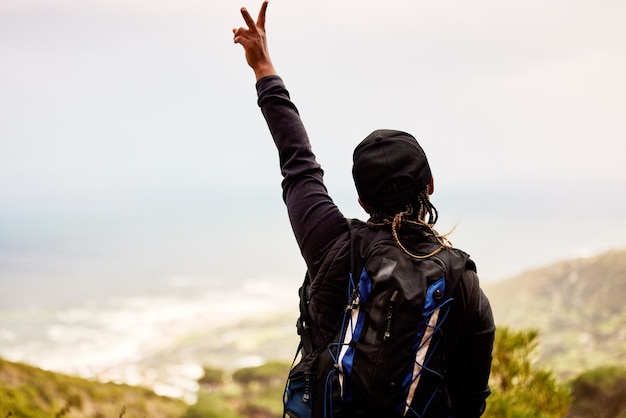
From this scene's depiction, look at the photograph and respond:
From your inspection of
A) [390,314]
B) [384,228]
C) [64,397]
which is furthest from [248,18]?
[64,397]

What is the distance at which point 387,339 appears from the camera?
1.73 m

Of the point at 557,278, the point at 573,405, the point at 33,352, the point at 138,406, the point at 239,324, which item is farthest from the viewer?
the point at 239,324

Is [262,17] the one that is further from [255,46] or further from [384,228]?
[384,228]

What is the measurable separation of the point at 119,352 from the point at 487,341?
56.6 ft

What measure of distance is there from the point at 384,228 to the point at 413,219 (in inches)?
3.5

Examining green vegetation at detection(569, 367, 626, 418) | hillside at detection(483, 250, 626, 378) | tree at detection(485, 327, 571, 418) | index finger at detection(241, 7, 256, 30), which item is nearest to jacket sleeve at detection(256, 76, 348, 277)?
index finger at detection(241, 7, 256, 30)

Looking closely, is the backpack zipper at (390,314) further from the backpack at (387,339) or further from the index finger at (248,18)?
the index finger at (248,18)

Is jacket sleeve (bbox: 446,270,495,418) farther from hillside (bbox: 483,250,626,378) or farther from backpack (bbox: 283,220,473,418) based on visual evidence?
hillside (bbox: 483,250,626,378)

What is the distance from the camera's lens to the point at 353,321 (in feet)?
5.87

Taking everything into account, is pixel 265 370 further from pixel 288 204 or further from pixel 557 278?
pixel 557 278

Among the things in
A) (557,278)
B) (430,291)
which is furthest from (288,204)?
(557,278)

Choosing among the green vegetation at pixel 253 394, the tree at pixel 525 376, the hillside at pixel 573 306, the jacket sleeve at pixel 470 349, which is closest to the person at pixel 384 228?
the jacket sleeve at pixel 470 349

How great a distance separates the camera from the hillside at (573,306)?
45.0 feet

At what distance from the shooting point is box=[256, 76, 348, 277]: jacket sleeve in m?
1.87
